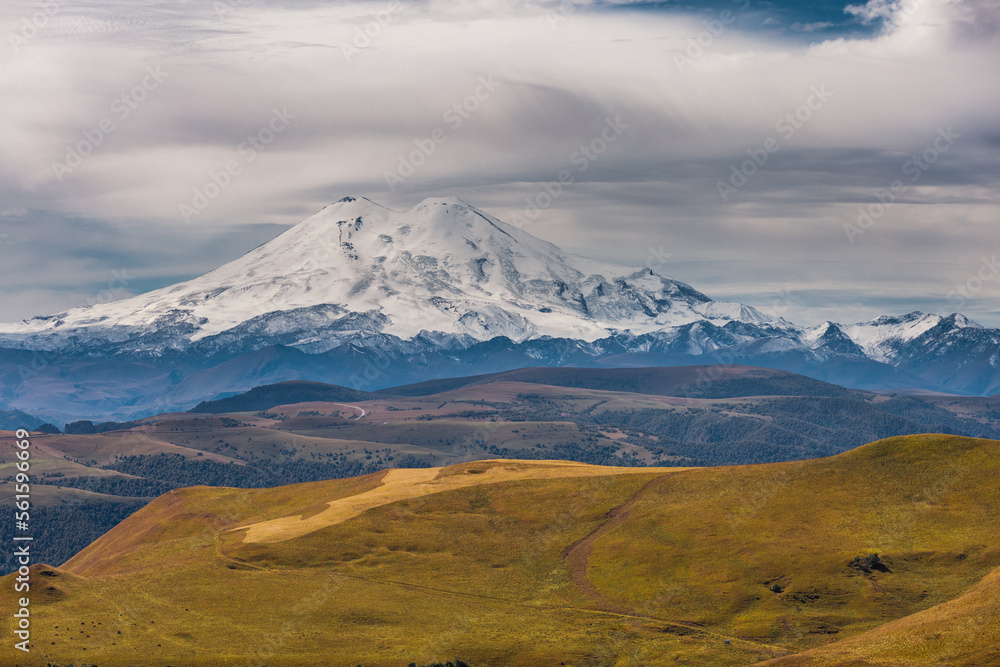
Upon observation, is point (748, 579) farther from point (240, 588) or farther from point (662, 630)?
point (240, 588)

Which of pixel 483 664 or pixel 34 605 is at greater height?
pixel 34 605

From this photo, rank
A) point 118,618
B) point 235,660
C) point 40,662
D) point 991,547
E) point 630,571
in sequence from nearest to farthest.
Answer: point 40,662, point 235,660, point 118,618, point 991,547, point 630,571

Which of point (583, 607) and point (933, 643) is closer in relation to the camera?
point (933, 643)

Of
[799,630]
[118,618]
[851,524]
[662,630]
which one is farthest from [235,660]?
[851,524]

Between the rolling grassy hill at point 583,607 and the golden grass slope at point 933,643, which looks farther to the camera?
the rolling grassy hill at point 583,607

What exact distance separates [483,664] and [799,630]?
55635mm

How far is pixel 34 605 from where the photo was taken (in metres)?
160

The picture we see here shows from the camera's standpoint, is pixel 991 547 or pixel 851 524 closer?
pixel 991 547

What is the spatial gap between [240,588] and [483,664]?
5781cm

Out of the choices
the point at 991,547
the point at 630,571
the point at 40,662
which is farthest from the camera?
the point at 630,571

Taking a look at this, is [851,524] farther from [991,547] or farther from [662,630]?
[662,630]

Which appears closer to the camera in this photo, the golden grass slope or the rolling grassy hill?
the golden grass slope

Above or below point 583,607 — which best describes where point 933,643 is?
above

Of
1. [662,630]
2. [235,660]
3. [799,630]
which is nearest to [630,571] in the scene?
[662,630]
